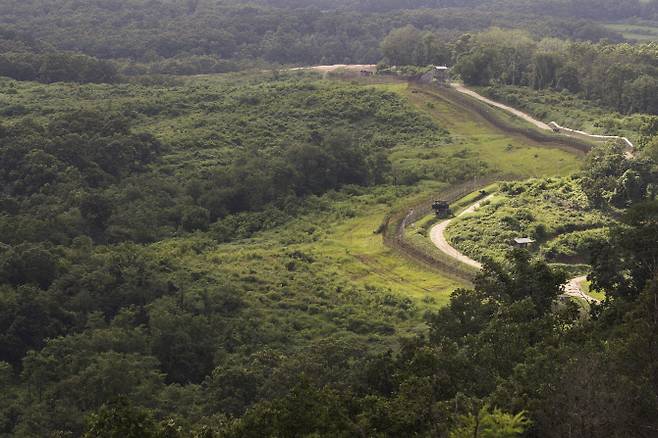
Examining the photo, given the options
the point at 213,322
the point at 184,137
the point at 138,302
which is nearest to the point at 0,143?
the point at 184,137

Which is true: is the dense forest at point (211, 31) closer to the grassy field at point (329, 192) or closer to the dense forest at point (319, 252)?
the dense forest at point (319, 252)

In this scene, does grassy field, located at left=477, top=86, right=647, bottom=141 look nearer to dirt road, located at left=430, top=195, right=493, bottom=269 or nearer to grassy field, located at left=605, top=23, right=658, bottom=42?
dirt road, located at left=430, top=195, right=493, bottom=269

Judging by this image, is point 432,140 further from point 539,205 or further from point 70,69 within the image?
point 70,69

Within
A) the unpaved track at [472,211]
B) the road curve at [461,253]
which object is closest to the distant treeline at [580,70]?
the unpaved track at [472,211]

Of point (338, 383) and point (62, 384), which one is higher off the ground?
point (338, 383)

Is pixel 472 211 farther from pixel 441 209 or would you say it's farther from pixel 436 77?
pixel 436 77

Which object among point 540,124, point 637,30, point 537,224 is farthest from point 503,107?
point 637,30
